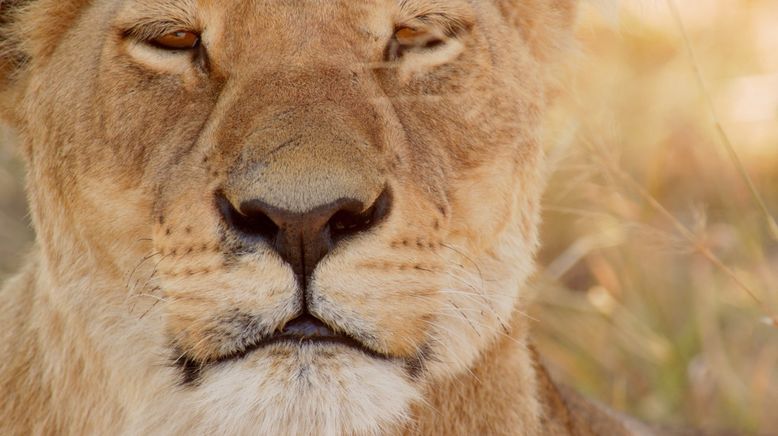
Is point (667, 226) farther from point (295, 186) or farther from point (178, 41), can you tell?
point (295, 186)

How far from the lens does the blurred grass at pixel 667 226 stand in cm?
373

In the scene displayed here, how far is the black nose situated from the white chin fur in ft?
0.59

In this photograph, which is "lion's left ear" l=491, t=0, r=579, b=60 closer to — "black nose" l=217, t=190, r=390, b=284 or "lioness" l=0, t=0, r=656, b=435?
"lioness" l=0, t=0, r=656, b=435

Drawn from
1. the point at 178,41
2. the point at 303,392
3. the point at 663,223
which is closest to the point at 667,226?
the point at 663,223

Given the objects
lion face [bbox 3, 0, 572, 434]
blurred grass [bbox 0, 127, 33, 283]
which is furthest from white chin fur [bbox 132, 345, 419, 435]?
blurred grass [bbox 0, 127, 33, 283]

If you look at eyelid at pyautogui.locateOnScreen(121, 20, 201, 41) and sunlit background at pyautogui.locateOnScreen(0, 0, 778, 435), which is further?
sunlit background at pyautogui.locateOnScreen(0, 0, 778, 435)

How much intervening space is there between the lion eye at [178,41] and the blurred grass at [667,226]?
3.47 feet

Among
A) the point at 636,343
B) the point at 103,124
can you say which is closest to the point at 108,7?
the point at 103,124

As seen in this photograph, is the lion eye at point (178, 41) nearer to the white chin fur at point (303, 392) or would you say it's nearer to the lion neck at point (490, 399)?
the white chin fur at point (303, 392)

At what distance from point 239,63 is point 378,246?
0.57m

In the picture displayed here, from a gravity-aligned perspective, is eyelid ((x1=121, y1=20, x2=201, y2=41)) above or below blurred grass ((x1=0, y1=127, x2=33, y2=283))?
above

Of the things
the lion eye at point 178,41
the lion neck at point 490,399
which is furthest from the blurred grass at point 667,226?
the lion eye at point 178,41

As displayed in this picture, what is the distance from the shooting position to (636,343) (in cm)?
488

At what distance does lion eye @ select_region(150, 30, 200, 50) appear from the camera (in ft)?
8.48
